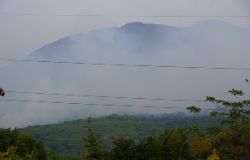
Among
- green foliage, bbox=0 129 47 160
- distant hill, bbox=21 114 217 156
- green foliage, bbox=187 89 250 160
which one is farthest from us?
distant hill, bbox=21 114 217 156

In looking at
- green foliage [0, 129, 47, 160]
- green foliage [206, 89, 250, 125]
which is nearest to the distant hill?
green foliage [0, 129, 47, 160]

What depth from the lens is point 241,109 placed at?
22.8 metres

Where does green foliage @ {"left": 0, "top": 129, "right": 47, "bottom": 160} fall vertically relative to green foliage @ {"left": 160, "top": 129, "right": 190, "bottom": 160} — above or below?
above

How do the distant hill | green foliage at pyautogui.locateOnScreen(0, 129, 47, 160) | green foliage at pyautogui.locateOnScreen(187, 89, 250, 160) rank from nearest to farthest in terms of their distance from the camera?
green foliage at pyautogui.locateOnScreen(187, 89, 250, 160)
green foliage at pyautogui.locateOnScreen(0, 129, 47, 160)
the distant hill

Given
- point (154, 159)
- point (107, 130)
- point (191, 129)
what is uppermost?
point (107, 130)

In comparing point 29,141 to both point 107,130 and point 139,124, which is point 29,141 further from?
point 139,124

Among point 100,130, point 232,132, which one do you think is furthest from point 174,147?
point 100,130

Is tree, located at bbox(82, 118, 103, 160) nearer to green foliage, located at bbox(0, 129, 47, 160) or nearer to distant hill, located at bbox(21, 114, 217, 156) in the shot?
green foliage, located at bbox(0, 129, 47, 160)

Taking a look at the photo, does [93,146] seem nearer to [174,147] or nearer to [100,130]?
[174,147]

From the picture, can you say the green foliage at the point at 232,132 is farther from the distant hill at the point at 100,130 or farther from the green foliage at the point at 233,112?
the distant hill at the point at 100,130

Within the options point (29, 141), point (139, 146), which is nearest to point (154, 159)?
point (139, 146)

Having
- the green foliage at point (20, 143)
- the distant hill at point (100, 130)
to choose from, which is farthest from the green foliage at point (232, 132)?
the distant hill at point (100, 130)

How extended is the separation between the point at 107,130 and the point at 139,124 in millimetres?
13035

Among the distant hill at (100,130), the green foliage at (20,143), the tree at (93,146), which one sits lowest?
the tree at (93,146)
